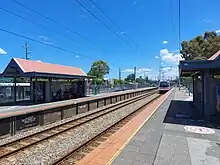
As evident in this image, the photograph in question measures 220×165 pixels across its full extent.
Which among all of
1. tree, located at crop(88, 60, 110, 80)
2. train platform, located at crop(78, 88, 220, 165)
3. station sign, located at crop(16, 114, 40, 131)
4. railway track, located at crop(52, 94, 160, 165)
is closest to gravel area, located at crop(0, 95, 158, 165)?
railway track, located at crop(52, 94, 160, 165)

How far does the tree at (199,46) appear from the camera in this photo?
152ft

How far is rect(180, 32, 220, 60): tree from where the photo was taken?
46469 mm

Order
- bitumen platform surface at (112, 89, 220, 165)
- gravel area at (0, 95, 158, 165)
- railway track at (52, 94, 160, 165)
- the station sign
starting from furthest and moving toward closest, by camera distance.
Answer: the station sign
gravel area at (0, 95, 158, 165)
railway track at (52, 94, 160, 165)
bitumen platform surface at (112, 89, 220, 165)

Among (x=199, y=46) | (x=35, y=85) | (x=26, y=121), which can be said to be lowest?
(x=26, y=121)

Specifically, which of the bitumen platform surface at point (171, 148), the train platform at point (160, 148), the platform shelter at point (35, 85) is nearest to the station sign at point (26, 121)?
the train platform at point (160, 148)

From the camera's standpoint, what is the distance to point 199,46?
51.9m

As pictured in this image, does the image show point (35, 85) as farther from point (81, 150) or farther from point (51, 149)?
point (81, 150)

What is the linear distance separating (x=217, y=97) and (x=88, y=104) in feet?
31.8

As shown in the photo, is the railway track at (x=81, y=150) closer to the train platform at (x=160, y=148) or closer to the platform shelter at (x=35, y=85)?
the train platform at (x=160, y=148)

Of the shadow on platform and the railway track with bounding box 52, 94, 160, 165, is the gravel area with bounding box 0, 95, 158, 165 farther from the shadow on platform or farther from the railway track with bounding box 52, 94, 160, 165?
the shadow on platform

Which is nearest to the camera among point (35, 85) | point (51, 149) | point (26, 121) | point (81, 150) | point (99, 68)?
point (81, 150)

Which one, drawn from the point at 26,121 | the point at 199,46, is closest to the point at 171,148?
the point at 26,121

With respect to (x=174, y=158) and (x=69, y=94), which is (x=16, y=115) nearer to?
(x=174, y=158)

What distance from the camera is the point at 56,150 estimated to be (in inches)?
295
